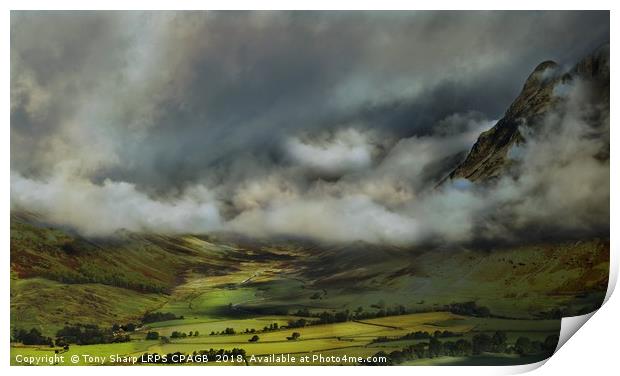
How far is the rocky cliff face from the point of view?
3689 mm

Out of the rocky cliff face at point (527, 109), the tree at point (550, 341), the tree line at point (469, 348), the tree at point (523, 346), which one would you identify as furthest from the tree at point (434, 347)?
the rocky cliff face at point (527, 109)

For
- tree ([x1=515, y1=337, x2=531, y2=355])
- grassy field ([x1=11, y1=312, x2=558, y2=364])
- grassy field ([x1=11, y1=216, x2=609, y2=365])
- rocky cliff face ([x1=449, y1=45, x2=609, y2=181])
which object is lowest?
tree ([x1=515, y1=337, x2=531, y2=355])

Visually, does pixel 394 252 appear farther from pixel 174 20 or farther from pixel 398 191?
pixel 174 20

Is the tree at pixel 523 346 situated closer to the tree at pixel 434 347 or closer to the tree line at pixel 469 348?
the tree line at pixel 469 348

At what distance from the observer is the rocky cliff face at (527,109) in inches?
145

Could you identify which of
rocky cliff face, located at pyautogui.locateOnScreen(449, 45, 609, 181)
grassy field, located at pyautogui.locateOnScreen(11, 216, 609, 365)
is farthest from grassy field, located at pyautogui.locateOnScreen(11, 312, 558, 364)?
rocky cliff face, located at pyautogui.locateOnScreen(449, 45, 609, 181)

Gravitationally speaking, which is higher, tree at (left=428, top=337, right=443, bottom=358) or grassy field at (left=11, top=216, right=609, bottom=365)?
grassy field at (left=11, top=216, right=609, bottom=365)

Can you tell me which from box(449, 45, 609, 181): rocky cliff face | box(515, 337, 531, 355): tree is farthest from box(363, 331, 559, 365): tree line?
box(449, 45, 609, 181): rocky cliff face

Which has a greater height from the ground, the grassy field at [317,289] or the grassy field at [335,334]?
the grassy field at [317,289]

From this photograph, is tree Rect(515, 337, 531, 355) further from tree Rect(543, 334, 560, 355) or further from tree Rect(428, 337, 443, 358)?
tree Rect(428, 337, 443, 358)

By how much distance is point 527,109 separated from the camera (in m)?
3.69
